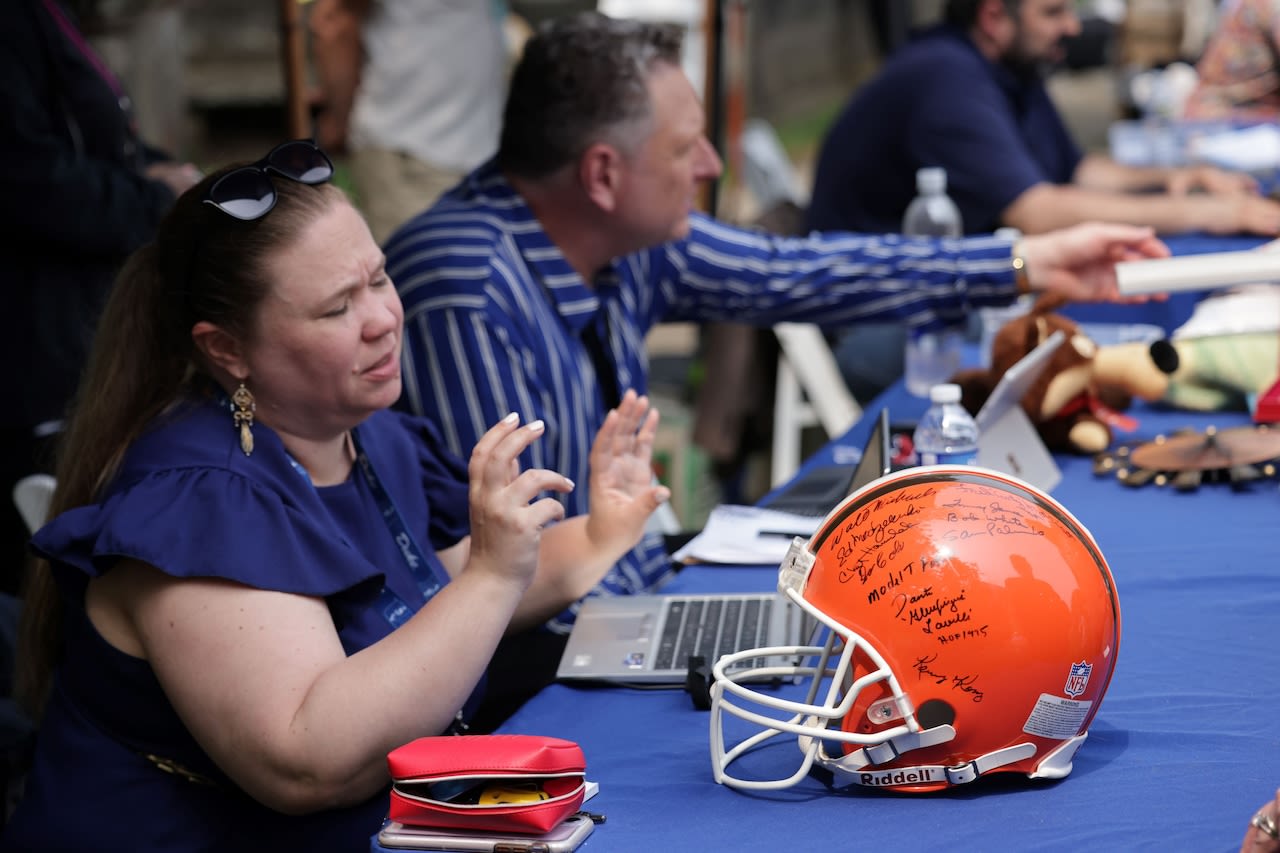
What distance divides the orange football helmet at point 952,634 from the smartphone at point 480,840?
201 millimetres

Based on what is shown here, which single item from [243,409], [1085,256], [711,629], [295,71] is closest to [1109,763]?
[711,629]

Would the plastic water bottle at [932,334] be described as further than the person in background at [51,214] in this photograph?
Yes

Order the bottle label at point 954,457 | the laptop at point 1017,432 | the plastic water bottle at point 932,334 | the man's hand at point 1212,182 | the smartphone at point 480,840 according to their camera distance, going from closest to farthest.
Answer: the smartphone at point 480,840, the bottle label at point 954,457, the laptop at point 1017,432, the plastic water bottle at point 932,334, the man's hand at point 1212,182

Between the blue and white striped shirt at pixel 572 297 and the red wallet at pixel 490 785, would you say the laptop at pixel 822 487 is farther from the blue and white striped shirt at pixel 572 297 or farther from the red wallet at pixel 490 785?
the red wallet at pixel 490 785

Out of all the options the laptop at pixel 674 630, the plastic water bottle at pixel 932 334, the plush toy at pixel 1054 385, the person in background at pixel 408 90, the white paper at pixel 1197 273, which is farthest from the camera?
the person in background at pixel 408 90

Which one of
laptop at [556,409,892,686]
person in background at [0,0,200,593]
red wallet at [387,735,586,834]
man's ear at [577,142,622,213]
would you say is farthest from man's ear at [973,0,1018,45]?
red wallet at [387,735,586,834]

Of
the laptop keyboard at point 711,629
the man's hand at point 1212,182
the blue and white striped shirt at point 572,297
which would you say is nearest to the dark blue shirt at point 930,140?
the man's hand at point 1212,182

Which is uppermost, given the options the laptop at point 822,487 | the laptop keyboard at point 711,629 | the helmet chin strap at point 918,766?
the helmet chin strap at point 918,766

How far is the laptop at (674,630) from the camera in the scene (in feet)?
5.86

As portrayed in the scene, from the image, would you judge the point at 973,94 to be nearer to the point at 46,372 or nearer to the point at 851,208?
the point at 851,208

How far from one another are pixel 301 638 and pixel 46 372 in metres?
1.59

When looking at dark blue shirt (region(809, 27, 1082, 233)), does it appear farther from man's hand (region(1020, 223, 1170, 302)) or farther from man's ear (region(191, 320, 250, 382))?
man's ear (region(191, 320, 250, 382))

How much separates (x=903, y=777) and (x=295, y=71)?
3.76 metres

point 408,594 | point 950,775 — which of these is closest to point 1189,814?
point 950,775
